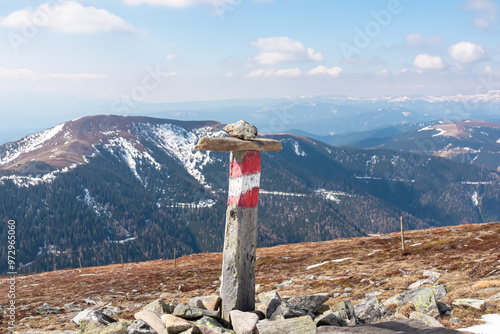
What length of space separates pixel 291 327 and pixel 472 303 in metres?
8.58

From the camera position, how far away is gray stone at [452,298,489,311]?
15.1 m

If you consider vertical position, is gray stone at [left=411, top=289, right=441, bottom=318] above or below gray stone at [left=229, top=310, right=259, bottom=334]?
below

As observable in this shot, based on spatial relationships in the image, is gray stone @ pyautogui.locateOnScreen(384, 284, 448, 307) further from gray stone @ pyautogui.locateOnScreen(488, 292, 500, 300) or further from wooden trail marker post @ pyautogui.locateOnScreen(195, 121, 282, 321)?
wooden trail marker post @ pyautogui.locateOnScreen(195, 121, 282, 321)

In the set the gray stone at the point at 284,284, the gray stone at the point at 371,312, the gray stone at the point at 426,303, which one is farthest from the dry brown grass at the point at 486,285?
the gray stone at the point at 284,284

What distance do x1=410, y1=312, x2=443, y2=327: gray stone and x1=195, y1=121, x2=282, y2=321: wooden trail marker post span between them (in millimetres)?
6886

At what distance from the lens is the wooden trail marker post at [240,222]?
1579cm

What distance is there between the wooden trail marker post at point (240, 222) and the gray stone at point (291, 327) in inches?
A: 114

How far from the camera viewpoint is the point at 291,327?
1293 cm

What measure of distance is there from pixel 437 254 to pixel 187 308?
32.8 meters

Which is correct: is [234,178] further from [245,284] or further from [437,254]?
[437,254]

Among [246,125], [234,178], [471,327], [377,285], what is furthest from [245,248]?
[377,285]

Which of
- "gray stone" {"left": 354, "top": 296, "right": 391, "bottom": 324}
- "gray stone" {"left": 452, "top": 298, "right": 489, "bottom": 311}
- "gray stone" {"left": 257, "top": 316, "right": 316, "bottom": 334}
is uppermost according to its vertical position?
"gray stone" {"left": 257, "top": 316, "right": 316, "bottom": 334}

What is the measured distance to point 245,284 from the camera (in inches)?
633

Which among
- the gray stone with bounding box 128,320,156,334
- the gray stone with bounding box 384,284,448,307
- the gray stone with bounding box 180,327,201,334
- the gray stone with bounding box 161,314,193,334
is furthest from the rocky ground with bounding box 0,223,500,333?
the gray stone with bounding box 128,320,156,334
